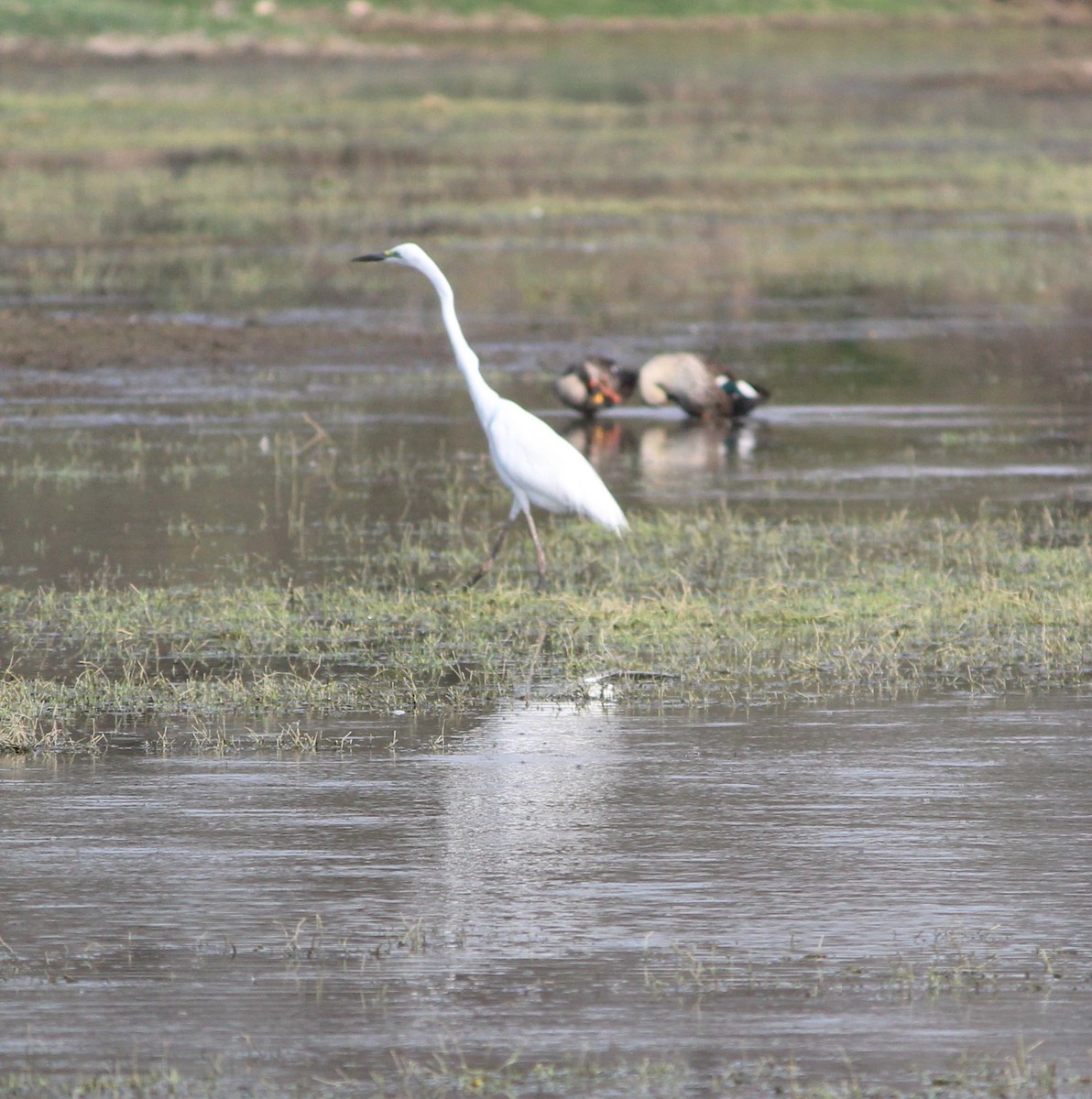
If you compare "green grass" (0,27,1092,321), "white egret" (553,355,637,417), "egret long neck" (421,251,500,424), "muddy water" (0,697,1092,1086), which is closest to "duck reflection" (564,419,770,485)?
"white egret" (553,355,637,417)

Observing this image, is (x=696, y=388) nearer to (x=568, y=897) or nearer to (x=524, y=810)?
(x=524, y=810)

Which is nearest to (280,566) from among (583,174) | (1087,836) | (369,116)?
(1087,836)

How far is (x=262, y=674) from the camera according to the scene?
9.16 m

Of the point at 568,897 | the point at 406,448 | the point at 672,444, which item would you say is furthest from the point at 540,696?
the point at 672,444

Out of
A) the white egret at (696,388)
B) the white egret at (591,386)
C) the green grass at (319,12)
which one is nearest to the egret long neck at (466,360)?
the white egret at (591,386)

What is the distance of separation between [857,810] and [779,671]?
6.53 feet

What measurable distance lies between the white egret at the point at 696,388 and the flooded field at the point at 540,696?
21 centimetres

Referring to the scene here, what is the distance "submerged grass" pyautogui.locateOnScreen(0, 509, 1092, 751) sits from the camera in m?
8.81

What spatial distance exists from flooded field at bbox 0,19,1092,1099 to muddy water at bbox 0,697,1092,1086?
18 millimetres

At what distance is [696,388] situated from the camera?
56.2 ft

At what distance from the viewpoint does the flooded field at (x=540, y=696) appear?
546 cm

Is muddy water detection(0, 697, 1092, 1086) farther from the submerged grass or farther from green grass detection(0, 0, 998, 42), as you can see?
green grass detection(0, 0, 998, 42)

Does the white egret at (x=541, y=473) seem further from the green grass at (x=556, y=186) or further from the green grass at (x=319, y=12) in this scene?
the green grass at (x=319, y=12)

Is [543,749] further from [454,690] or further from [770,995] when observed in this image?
[770,995]
